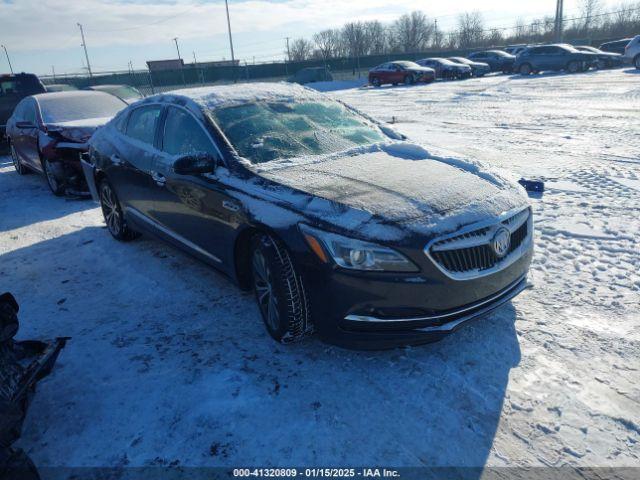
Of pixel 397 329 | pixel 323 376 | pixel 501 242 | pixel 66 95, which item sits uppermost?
pixel 66 95

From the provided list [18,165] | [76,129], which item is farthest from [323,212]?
[18,165]

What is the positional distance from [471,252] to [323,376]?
1.14 meters

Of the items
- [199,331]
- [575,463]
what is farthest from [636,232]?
[199,331]

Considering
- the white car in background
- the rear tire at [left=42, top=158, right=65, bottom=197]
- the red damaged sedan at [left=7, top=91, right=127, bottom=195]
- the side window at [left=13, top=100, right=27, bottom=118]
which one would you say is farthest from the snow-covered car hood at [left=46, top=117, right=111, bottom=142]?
the white car in background

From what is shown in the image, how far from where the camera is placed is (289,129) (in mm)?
3865

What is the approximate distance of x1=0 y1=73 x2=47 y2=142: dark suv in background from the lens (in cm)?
1175

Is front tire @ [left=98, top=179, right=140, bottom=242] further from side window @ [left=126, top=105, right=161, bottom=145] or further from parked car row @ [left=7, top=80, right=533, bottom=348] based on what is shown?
side window @ [left=126, top=105, right=161, bottom=145]

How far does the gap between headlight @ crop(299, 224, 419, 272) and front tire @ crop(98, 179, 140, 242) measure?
11.1 ft

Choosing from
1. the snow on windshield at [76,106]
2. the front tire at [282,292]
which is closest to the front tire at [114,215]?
the front tire at [282,292]

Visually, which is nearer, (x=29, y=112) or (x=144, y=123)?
(x=144, y=123)

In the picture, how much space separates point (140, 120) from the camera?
4621mm

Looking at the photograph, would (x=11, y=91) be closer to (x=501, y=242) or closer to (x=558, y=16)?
(x=501, y=242)

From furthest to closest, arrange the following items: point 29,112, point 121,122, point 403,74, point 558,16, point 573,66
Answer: point 558,16 → point 403,74 → point 573,66 → point 29,112 → point 121,122

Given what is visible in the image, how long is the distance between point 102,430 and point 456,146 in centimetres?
781
